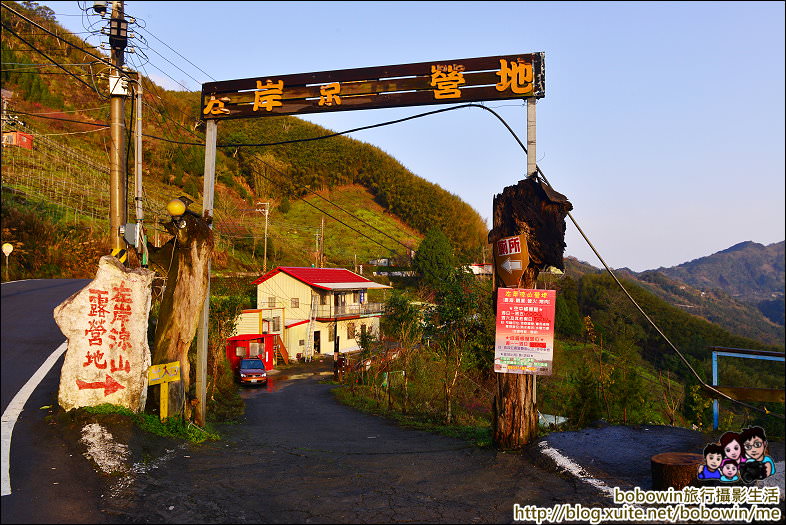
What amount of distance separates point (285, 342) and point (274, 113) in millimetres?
25147

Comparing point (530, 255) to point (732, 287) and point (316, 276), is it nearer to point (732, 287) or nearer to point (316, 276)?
point (732, 287)

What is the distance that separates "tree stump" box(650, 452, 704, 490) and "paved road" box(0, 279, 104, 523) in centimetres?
580

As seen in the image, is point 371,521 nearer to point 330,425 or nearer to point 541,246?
point 541,246

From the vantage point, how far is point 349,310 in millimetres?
37500

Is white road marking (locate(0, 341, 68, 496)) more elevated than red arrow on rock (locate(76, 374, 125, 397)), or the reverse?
red arrow on rock (locate(76, 374, 125, 397))

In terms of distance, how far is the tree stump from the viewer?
571 cm

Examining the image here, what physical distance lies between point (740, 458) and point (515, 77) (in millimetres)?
6219

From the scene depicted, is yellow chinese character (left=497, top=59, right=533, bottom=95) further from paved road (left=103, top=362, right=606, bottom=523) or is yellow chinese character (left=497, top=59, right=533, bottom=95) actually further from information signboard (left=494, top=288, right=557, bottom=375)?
paved road (left=103, top=362, right=606, bottom=523)

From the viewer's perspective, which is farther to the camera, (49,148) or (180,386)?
(49,148)

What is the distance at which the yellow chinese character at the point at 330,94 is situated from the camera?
9.82 metres

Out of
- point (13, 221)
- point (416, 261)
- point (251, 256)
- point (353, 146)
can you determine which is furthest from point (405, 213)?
point (13, 221)

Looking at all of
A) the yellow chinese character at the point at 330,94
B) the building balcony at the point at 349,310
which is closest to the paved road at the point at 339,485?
the yellow chinese character at the point at 330,94

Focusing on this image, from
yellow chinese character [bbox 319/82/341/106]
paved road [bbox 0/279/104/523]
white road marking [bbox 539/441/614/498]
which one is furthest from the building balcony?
white road marking [bbox 539/441/614/498]

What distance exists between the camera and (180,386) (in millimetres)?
9719
